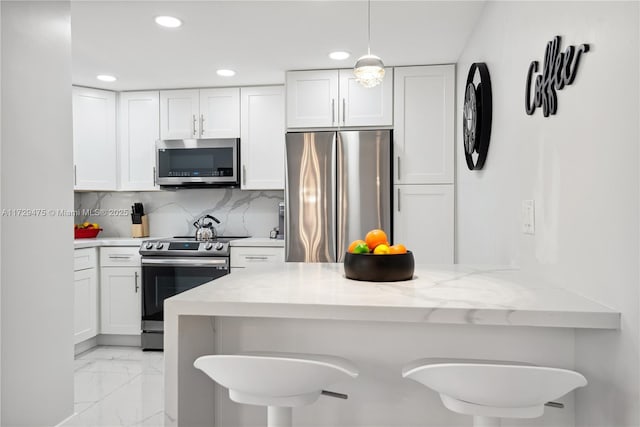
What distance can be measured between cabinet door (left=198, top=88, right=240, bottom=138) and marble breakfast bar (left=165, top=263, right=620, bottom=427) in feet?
9.06

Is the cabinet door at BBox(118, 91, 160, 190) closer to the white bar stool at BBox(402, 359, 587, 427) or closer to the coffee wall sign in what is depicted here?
the coffee wall sign

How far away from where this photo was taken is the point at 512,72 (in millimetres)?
2086

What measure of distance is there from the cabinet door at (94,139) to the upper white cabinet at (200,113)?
Answer: 0.48 m

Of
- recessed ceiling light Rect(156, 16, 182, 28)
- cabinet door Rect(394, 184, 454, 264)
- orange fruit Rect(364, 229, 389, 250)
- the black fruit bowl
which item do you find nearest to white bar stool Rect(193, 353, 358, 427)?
the black fruit bowl

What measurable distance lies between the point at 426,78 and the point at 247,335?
280cm

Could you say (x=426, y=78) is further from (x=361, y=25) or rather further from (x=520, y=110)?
(x=520, y=110)

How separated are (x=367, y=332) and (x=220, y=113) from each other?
3200 millimetres

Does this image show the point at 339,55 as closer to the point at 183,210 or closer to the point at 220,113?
the point at 220,113

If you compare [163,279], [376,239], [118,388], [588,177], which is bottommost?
[118,388]

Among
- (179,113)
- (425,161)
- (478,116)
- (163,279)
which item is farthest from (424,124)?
(163,279)

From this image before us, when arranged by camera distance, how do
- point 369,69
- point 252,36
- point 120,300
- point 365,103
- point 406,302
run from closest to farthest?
1. point 406,302
2. point 369,69
3. point 252,36
4. point 365,103
5. point 120,300

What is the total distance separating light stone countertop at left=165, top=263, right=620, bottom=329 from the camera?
119 cm

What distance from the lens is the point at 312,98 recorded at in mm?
3883

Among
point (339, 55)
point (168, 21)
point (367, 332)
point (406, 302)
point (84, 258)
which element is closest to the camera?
point (406, 302)
